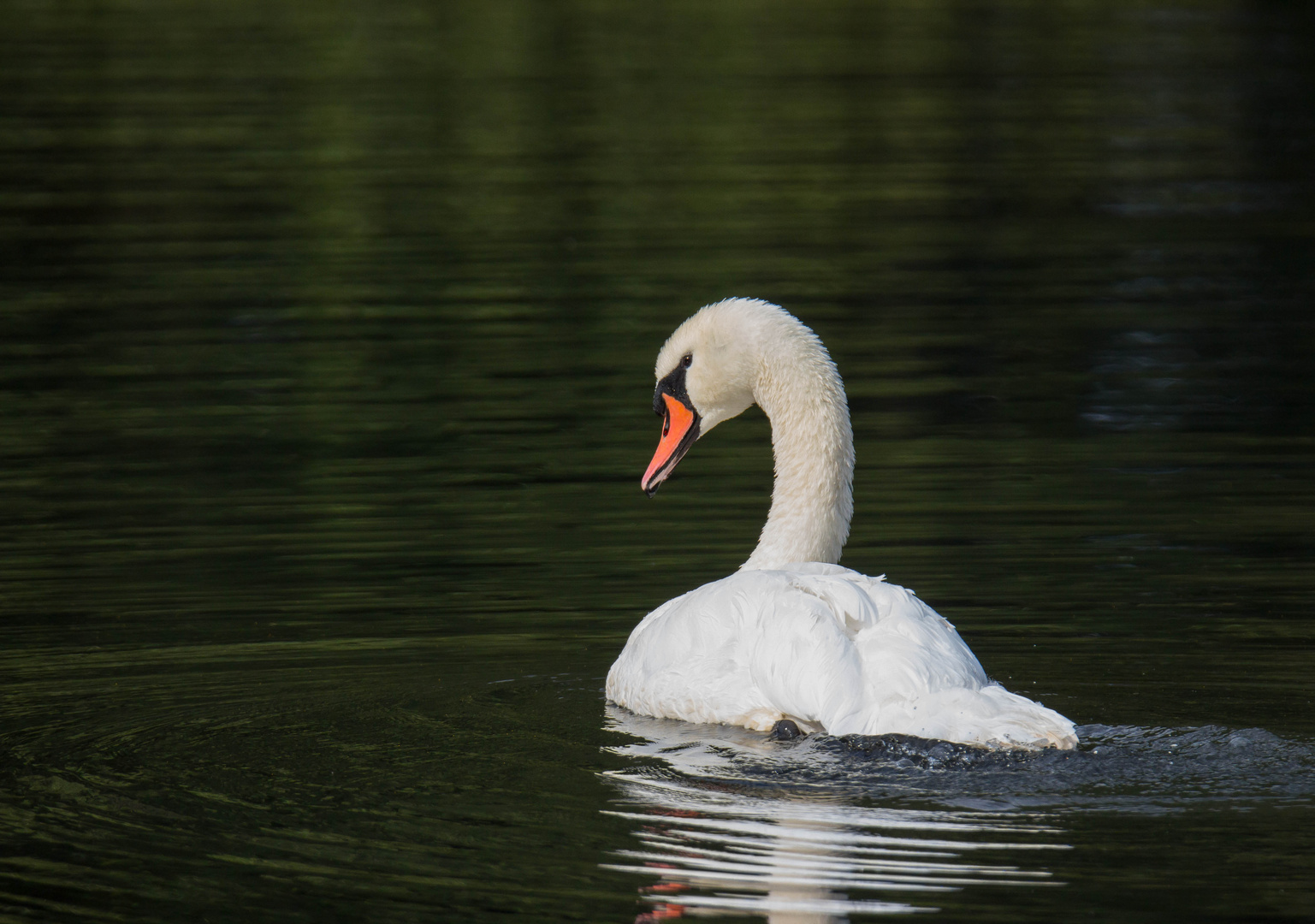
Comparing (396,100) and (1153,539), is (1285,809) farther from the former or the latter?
(396,100)

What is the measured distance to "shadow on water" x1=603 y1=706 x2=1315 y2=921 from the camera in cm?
610

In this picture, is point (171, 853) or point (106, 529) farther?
point (106, 529)

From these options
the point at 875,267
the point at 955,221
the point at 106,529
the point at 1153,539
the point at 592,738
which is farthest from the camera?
the point at 955,221

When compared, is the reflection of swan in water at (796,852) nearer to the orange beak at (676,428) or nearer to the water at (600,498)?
the water at (600,498)

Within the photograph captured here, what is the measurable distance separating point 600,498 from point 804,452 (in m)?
3.07

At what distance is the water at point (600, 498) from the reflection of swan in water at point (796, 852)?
18mm

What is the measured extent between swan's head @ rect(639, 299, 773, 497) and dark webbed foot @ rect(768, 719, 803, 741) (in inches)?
92.8

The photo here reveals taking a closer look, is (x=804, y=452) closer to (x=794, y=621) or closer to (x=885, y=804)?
(x=794, y=621)

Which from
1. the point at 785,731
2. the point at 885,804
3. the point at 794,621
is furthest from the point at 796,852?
the point at 794,621

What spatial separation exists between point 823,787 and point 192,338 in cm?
1194

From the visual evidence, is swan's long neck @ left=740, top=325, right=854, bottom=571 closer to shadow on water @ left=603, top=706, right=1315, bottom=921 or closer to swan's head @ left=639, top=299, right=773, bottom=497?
Answer: swan's head @ left=639, top=299, right=773, bottom=497

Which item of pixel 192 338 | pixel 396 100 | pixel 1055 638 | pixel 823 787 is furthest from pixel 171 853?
pixel 396 100

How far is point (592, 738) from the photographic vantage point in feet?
26.3

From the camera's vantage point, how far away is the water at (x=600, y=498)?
6.54 meters
